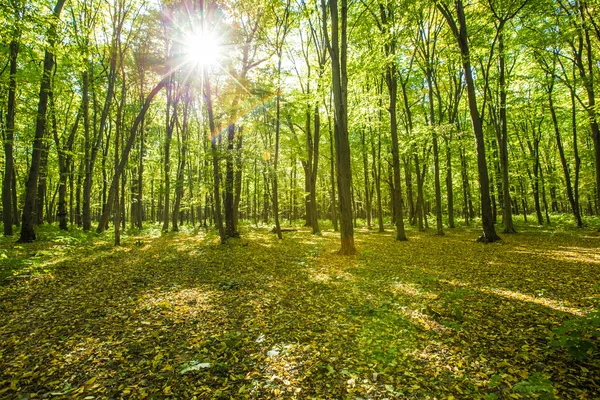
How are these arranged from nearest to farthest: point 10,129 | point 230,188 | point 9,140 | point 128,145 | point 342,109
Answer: point 342,109 < point 10,129 < point 9,140 < point 128,145 < point 230,188

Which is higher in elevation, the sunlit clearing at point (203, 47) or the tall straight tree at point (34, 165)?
the sunlit clearing at point (203, 47)

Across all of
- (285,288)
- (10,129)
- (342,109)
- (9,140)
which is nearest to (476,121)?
(342,109)

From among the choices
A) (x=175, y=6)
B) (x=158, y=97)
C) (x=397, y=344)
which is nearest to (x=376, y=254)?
(x=397, y=344)

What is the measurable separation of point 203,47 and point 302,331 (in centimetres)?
1330

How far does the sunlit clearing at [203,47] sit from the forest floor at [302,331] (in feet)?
31.1

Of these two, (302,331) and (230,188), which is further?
(230,188)

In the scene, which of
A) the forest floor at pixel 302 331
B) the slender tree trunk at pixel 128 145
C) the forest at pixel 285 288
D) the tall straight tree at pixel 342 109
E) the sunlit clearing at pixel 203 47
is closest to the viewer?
the forest floor at pixel 302 331

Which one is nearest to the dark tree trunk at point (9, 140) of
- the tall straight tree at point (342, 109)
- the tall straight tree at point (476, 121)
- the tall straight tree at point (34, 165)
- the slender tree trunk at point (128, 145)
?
the tall straight tree at point (34, 165)

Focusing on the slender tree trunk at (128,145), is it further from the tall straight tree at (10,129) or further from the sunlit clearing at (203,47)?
the tall straight tree at (10,129)

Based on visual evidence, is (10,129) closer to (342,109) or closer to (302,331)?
(342,109)

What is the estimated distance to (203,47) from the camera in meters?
12.6

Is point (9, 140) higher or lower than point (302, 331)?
higher

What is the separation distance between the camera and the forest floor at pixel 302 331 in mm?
3000

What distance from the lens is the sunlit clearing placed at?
1210 cm
